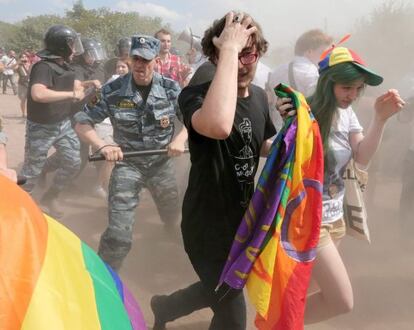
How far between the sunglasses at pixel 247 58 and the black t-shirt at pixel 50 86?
10.8 feet

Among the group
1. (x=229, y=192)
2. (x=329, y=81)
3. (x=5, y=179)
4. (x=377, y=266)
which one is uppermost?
(x=329, y=81)

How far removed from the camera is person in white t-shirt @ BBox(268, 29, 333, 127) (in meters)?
3.76

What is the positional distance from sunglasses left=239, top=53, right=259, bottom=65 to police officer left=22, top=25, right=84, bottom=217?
3.18 metres

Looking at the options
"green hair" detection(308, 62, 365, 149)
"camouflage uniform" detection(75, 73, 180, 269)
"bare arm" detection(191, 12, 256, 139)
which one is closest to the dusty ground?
"camouflage uniform" detection(75, 73, 180, 269)

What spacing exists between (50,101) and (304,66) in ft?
8.15

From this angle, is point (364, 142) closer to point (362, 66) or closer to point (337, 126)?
point (337, 126)

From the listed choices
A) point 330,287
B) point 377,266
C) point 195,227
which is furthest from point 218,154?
point 377,266

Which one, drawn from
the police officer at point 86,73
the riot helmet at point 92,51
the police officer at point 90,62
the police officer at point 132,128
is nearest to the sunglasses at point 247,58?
the police officer at point 132,128

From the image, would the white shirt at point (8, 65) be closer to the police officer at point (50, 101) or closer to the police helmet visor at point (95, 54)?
the police helmet visor at point (95, 54)

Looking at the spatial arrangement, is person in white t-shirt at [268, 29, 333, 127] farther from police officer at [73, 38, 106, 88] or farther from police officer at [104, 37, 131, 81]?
police officer at [73, 38, 106, 88]

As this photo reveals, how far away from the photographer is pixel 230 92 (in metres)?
1.57

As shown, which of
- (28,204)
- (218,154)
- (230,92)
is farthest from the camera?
(218,154)

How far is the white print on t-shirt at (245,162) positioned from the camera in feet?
6.33

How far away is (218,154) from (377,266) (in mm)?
2913
